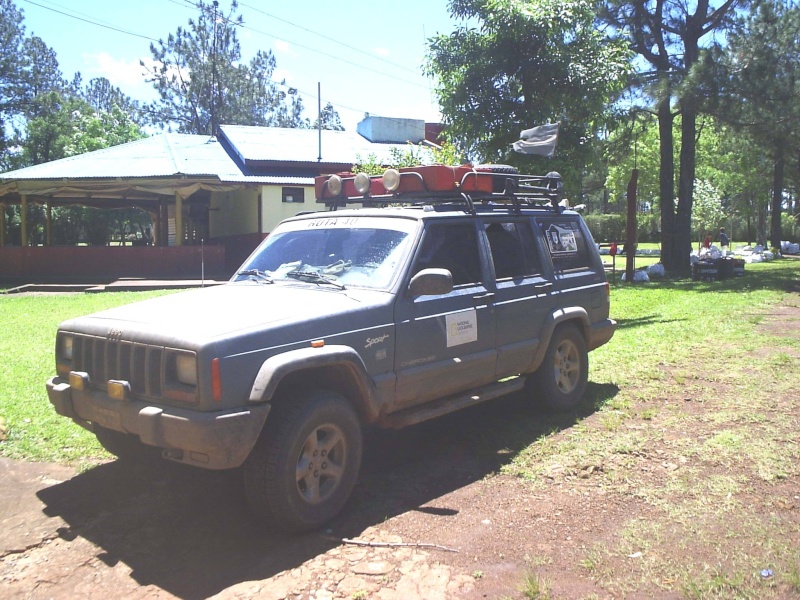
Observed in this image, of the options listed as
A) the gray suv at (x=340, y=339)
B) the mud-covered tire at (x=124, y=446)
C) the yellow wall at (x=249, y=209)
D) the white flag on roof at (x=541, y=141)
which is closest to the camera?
the gray suv at (x=340, y=339)

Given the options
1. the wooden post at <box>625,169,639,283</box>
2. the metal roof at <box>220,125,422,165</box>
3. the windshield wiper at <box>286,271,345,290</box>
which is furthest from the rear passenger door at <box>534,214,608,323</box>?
the metal roof at <box>220,125,422,165</box>

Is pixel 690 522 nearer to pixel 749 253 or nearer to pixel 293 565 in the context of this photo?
pixel 293 565

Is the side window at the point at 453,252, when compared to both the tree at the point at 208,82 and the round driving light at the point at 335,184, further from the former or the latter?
the tree at the point at 208,82

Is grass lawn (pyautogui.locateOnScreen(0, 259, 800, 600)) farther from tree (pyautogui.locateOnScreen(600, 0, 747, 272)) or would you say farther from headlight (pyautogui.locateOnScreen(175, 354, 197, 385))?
tree (pyautogui.locateOnScreen(600, 0, 747, 272))

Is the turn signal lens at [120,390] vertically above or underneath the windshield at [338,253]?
underneath

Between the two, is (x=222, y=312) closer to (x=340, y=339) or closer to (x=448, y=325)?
(x=340, y=339)

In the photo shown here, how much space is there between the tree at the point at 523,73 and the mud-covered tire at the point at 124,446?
358 inches

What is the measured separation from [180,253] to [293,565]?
19.4 m

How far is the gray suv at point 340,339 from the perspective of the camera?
3.83 metres

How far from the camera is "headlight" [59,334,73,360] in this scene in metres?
4.53

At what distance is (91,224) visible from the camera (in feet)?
130

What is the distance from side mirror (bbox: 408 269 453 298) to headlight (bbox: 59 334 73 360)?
89.6 inches

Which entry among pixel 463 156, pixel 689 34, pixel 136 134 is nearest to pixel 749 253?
pixel 689 34

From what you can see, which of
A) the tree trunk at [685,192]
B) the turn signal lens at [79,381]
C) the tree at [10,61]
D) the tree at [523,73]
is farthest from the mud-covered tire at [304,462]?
the tree at [10,61]
